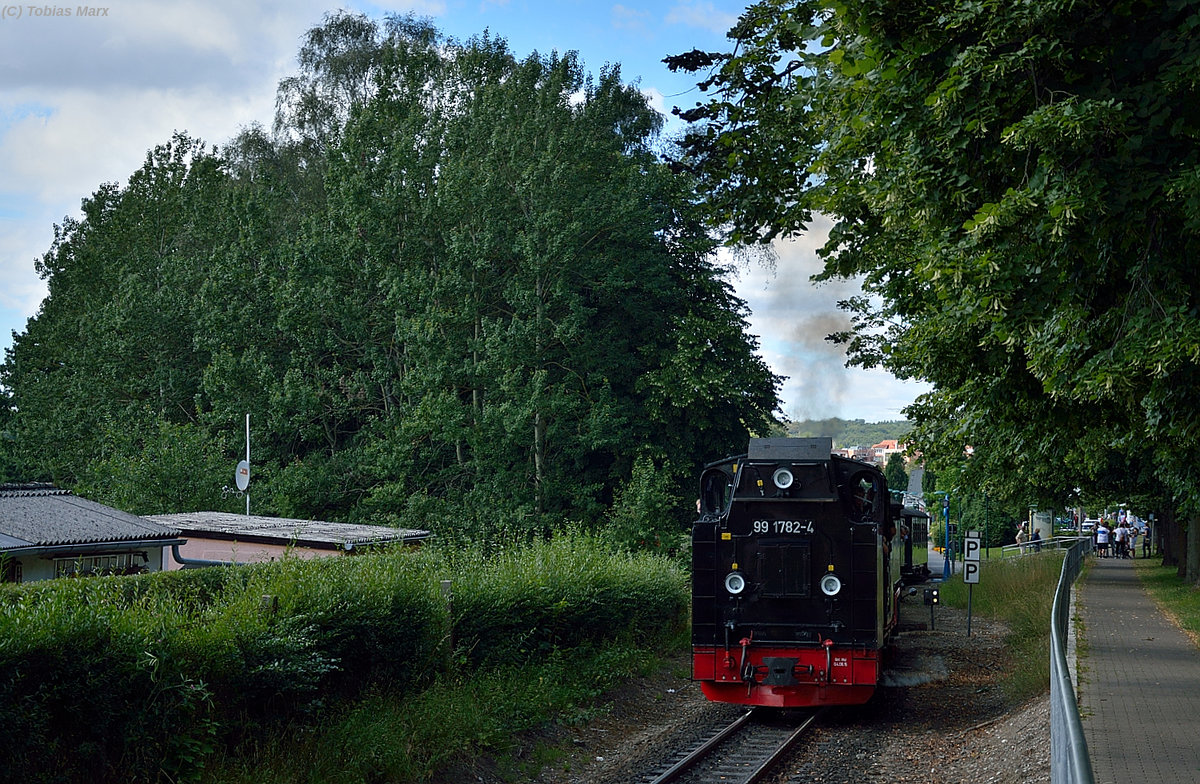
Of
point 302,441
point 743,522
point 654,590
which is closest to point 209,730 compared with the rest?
point 743,522

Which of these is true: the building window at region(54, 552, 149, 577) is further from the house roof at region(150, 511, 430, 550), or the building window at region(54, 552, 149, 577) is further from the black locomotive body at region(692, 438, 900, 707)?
the black locomotive body at region(692, 438, 900, 707)

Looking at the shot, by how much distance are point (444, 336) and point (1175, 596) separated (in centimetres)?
2487

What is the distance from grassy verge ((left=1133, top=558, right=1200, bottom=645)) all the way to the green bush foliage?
45.4 ft

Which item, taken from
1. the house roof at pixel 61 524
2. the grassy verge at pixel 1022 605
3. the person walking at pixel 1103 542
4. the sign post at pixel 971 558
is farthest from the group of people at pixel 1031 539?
the house roof at pixel 61 524

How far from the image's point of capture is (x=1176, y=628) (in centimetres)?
2295

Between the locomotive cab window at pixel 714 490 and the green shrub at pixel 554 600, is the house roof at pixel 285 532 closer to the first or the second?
the green shrub at pixel 554 600

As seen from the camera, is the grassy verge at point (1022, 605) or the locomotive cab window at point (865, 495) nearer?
the locomotive cab window at point (865, 495)

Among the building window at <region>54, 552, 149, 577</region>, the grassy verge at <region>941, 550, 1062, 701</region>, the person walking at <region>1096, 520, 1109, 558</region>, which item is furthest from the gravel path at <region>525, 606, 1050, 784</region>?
the person walking at <region>1096, 520, 1109, 558</region>

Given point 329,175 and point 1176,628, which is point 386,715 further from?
point 329,175

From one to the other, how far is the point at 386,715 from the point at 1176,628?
60.4 feet

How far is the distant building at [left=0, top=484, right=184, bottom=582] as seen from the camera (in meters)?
19.7

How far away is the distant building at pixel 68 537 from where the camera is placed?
19.7 meters

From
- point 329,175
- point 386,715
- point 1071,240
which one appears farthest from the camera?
point 329,175

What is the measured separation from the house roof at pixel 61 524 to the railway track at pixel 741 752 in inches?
494
